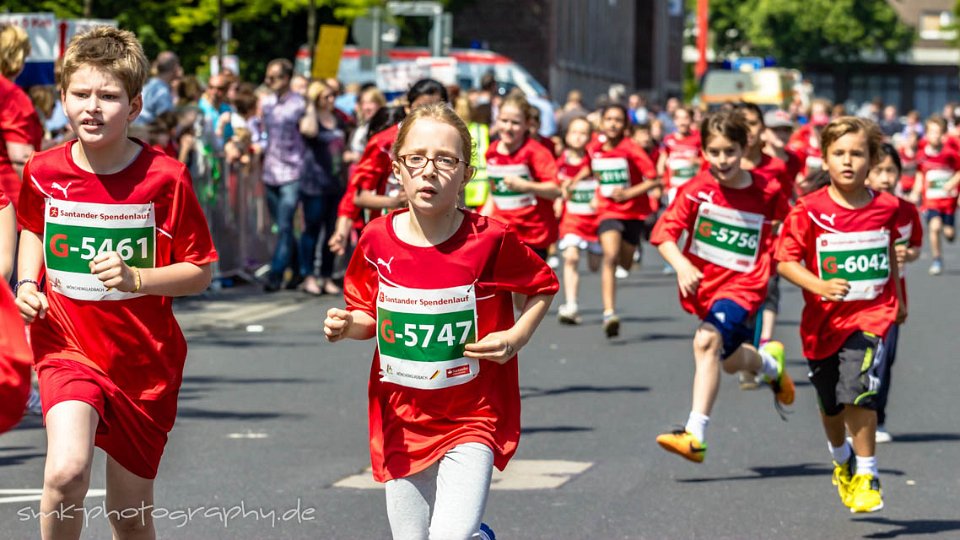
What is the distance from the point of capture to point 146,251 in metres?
5.80

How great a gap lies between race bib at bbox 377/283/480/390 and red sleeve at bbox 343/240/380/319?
0.10 metres

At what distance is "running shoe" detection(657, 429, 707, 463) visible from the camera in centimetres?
864

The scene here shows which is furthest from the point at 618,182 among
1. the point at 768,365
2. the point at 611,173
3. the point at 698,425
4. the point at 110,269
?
the point at 110,269

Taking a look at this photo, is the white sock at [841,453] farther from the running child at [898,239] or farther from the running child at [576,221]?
the running child at [576,221]

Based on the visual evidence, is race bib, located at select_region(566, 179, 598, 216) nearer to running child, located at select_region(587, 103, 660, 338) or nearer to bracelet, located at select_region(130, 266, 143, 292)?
running child, located at select_region(587, 103, 660, 338)

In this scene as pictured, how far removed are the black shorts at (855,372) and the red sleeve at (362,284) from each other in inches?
112

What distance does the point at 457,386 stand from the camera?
5625 millimetres

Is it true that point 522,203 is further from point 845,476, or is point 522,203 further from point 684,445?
point 845,476

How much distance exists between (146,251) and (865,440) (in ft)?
11.0

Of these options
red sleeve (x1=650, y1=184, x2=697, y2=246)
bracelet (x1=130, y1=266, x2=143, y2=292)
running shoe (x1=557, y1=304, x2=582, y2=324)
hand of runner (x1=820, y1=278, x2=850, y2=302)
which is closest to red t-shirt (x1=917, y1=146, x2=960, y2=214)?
running shoe (x1=557, y1=304, x2=582, y2=324)

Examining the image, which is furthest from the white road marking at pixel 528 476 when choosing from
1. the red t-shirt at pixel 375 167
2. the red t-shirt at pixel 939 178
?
the red t-shirt at pixel 939 178

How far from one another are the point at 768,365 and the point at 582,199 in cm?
733

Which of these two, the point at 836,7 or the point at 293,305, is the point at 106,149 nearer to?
the point at 293,305

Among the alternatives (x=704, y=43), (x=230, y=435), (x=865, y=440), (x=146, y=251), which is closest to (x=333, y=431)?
(x=230, y=435)
